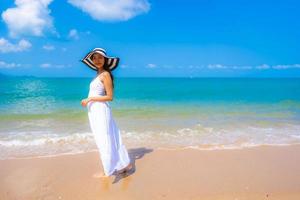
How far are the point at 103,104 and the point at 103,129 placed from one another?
1.33 ft

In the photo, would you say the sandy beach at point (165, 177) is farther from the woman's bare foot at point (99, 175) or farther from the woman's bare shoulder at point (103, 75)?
the woman's bare shoulder at point (103, 75)

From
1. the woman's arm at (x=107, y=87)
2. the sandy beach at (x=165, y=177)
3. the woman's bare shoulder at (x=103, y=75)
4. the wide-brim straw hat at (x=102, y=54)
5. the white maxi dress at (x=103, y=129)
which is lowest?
the sandy beach at (x=165, y=177)

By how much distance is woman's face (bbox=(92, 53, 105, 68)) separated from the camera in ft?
15.5

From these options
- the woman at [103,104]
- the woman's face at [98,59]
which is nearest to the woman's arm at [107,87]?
the woman at [103,104]

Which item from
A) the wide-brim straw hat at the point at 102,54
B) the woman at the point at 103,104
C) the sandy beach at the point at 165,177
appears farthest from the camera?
the woman at the point at 103,104

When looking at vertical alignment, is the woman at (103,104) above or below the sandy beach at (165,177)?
above

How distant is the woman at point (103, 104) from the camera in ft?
15.6

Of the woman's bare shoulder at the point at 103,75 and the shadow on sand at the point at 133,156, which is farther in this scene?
the shadow on sand at the point at 133,156

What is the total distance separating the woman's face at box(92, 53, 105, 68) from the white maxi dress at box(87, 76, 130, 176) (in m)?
0.23

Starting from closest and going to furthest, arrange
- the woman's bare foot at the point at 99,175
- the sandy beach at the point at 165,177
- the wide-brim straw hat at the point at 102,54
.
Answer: the sandy beach at the point at 165,177 < the wide-brim straw hat at the point at 102,54 < the woman's bare foot at the point at 99,175

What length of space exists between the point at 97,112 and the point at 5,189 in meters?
1.86

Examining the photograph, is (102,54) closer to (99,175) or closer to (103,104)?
(103,104)

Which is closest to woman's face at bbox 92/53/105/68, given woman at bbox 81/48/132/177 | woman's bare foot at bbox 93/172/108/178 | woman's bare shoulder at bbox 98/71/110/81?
woman at bbox 81/48/132/177

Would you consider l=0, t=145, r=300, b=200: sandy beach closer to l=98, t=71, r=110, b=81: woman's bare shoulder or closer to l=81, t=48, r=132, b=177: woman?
l=81, t=48, r=132, b=177: woman
